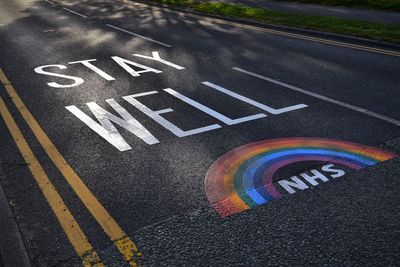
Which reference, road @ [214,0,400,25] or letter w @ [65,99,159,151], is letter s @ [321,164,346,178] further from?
road @ [214,0,400,25]

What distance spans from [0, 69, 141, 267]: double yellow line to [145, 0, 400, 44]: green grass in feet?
31.3

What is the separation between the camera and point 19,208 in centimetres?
440

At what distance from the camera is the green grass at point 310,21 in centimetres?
1223

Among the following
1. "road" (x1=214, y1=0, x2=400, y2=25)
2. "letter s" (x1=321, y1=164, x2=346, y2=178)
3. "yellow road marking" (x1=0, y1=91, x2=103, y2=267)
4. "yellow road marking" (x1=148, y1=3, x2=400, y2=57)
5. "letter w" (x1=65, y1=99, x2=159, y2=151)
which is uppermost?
"road" (x1=214, y1=0, x2=400, y2=25)

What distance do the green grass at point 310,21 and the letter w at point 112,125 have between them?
8112 mm

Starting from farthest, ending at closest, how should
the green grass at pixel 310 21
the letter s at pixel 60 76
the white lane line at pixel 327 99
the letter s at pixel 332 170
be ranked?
the green grass at pixel 310 21
the letter s at pixel 60 76
the white lane line at pixel 327 99
the letter s at pixel 332 170

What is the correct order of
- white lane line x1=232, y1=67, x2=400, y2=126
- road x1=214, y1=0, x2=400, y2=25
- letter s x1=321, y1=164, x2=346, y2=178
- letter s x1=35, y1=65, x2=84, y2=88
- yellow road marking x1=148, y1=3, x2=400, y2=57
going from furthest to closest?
road x1=214, y1=0, x2=400, y2=25, yellow road marking x1=148, y1=3, x2=400, y2=57, letter s x1=35, y1=65, x2=84, y2=88, white lane line x1=232, y1=67, x2=400, y2=126, letter s x1=321, y1=164, x2=346, y2=178

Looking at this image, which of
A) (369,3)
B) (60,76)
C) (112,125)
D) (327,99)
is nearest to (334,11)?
(369,3)

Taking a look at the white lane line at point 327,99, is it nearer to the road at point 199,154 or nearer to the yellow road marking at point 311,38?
the road at point 199,154

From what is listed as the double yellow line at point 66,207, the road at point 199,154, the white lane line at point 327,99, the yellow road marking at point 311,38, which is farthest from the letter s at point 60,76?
the yellow road marking at point 311,38

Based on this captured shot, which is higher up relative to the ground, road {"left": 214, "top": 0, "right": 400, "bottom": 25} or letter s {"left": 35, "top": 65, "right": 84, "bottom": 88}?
road {"left": 214, "top": 0, "right": 400, "bottom": 25}

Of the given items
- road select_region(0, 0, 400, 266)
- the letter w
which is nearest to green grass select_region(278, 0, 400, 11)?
road select_region(0, 0, 400, 266)

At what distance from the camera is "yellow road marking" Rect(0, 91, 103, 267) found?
144 inches

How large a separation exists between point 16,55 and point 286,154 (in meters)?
9.00
